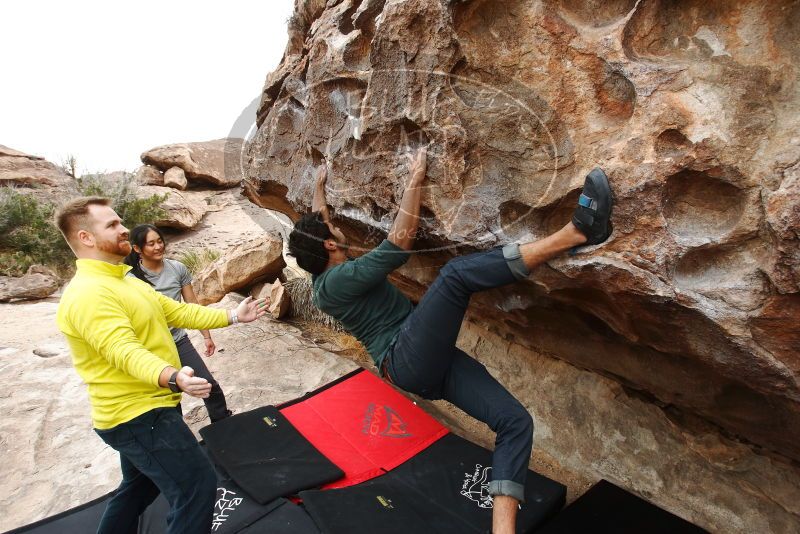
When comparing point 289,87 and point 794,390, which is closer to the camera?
point 794,390

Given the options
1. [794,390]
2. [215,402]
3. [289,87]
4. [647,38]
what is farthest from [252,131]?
[794,390]

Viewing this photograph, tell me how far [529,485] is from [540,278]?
1192 mm

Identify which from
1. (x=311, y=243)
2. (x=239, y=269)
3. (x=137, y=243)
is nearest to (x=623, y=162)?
(x=311, y=243)

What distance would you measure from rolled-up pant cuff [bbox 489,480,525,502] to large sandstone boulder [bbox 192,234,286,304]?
4.81 meters

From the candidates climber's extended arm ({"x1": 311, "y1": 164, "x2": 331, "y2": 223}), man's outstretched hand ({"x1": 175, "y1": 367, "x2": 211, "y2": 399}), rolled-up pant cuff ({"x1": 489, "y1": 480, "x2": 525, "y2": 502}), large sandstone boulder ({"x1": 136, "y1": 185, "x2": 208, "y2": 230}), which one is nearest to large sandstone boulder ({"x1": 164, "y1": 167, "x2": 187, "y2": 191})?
large sandstone boulder ({"x1": 136, "y1": 185, "x2": 208, "y2": 230})

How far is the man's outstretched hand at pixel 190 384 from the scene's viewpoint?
5.50ft

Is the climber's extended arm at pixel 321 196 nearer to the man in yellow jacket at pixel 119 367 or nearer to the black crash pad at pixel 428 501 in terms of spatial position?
the man in yellow jacket at pixel 119 367

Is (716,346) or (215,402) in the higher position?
(716,346)

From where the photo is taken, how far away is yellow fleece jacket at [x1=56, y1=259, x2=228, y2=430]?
178 cm

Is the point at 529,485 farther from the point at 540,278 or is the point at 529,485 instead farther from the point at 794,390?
the point at 794,390

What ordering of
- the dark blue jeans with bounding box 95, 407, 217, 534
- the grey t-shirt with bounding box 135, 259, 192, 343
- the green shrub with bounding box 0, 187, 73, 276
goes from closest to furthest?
the dark blue jeans with bounding box 95, 407, 217, 534 → the grey t-shirt with bounding box 135, 259, 192, 343 → the green shrub with bounding box 0, 187, 73, 276

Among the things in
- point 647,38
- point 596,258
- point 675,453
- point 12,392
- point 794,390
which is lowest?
point 12,392

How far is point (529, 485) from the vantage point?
106 inches

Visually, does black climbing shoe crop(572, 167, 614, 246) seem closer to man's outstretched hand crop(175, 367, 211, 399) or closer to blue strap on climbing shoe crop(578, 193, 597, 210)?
blue strap on climbing shoe crop(578, 193, 597, 210)
